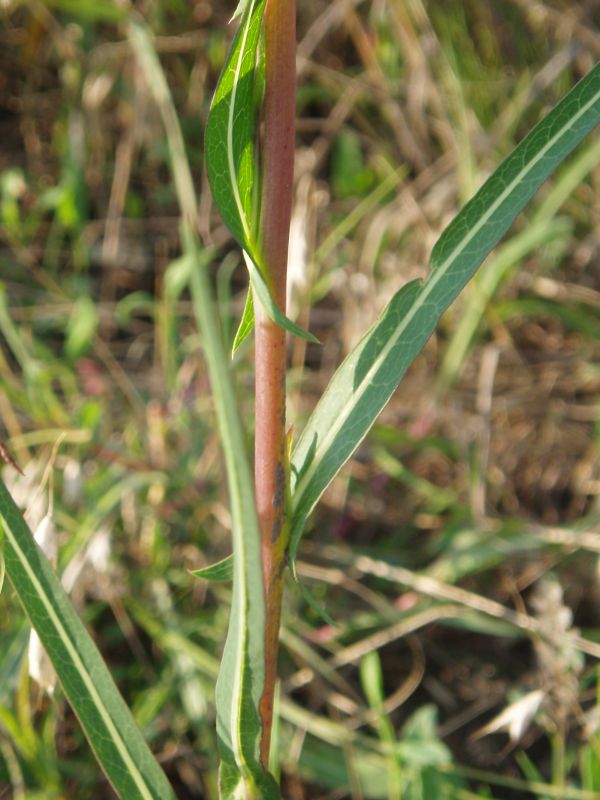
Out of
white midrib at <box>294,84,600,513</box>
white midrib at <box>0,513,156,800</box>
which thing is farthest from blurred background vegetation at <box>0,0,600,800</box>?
white midrib at <box>294,84,600,513</box>

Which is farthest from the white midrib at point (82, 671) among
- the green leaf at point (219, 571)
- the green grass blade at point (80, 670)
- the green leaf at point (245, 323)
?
the green leaf at point (245, 323)

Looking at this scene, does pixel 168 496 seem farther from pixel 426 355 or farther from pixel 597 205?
pixel 597 205

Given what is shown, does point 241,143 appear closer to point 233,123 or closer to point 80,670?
point 233,123

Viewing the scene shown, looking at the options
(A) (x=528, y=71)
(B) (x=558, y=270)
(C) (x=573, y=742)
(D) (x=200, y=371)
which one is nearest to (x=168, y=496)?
(D) (x=200, y=371)

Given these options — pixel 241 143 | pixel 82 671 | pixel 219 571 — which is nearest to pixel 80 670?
pixel 82 671

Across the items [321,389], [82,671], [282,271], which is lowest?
[321,389]

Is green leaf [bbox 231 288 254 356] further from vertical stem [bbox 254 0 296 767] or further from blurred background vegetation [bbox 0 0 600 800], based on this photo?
blurred background vegetation [bbox 0 0 600 800]
